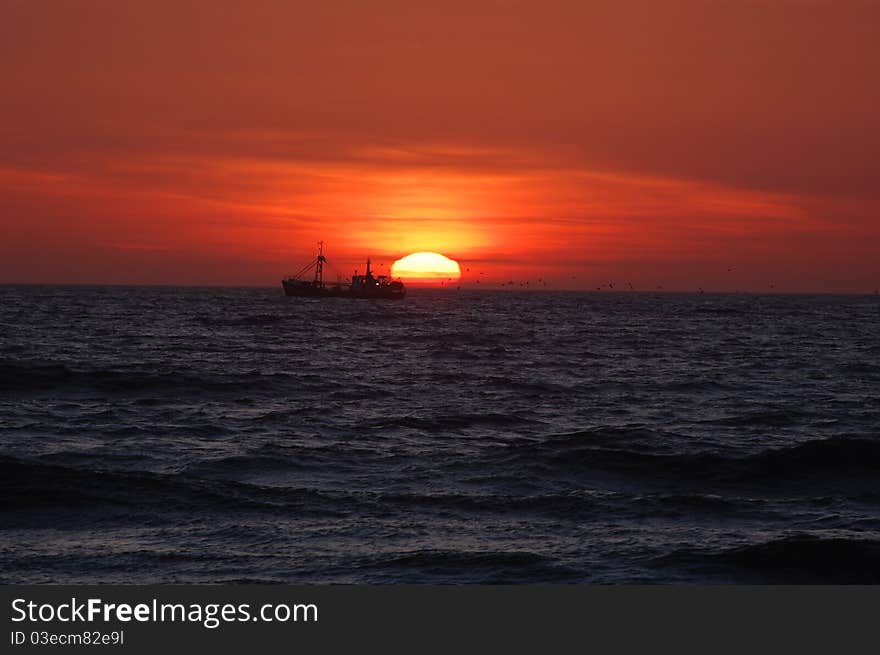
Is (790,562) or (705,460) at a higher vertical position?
(705,460)

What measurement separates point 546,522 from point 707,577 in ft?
14.5

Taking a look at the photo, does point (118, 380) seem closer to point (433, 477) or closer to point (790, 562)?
point (433, 477)

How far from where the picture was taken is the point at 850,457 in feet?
97.9

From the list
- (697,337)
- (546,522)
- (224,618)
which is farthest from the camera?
(697,337)

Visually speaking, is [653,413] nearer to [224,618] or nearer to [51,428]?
[51,428]

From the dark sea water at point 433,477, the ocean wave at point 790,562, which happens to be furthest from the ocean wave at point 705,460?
the ocean wave at point 790,562

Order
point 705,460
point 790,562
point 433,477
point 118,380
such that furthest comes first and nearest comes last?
point 118,380 < point 705,460 < point 433,477 < point 790,562

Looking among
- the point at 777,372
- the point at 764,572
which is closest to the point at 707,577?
Result: the point at 764,572

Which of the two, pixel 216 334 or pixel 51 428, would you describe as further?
pixel 216 334

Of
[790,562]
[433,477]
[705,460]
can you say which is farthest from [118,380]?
[790,562]

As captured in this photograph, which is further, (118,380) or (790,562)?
(118,380)

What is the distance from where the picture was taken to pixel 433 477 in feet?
85.0

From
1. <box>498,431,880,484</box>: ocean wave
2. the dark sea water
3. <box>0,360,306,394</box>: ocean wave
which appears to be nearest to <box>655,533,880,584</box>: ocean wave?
the dark sea water

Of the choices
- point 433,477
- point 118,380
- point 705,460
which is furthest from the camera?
point 118,380
